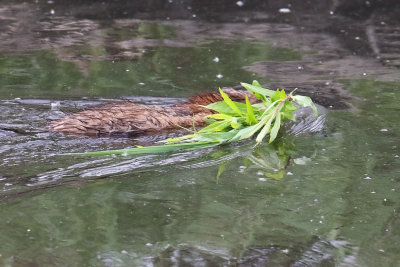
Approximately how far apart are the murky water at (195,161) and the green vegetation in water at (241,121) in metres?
0.13

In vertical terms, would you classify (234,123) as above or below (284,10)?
above

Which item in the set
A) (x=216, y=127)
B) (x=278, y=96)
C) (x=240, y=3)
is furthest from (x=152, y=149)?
(x=240, y=3)

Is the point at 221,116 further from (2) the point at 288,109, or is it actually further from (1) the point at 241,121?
(2) the point at 288,109

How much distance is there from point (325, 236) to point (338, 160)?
1504 millimetres

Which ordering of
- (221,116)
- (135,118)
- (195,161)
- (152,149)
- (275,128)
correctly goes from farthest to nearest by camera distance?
(135,118), (221,116), (275,128), (195,161), (152,149)

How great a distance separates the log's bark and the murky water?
0.11 meters

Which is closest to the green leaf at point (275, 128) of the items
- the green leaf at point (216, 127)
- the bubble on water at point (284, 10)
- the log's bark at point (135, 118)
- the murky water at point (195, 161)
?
the murky water at point (195, 161)

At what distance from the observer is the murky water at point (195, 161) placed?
482 centimetres

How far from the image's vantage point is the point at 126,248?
4.72 m

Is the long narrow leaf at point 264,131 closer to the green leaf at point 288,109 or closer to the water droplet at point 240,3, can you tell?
the green leaf at point 288,109

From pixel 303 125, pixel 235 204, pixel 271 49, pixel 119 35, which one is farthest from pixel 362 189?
pixel 119 35

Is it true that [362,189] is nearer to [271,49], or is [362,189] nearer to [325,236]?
[325,236]

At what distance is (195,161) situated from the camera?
6.23 meters

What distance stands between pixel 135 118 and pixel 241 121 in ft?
3.04
